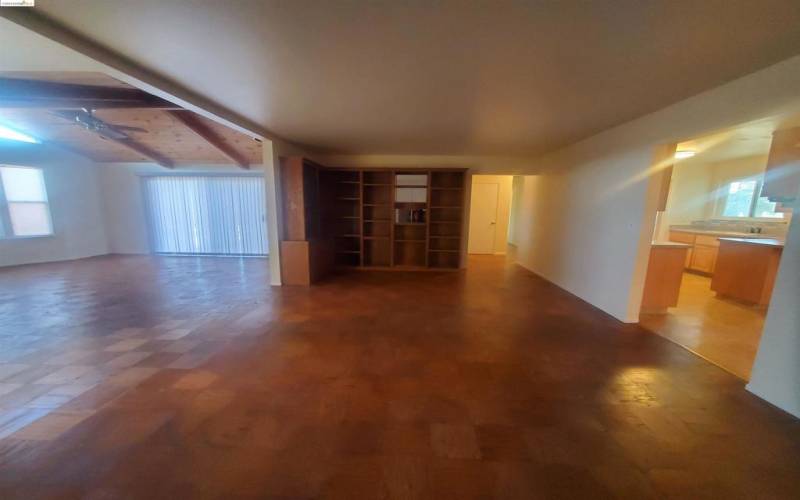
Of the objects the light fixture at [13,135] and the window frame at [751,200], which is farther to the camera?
the light fixture at [13,135]

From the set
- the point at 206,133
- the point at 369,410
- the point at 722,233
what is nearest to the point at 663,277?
the point at 722,233

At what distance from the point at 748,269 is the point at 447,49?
5.54m

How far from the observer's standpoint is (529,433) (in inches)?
64.2

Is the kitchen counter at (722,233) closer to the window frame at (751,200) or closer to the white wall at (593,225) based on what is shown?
the window frame at (751,200)

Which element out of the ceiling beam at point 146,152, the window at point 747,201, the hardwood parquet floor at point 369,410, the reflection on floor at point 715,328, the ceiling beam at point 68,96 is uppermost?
the ceiling beam at point 68,96

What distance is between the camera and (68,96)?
351cm

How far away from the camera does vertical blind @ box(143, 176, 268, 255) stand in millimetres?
7016

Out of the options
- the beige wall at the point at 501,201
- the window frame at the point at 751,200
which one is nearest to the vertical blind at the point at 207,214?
the beige wall at the point at 501,201

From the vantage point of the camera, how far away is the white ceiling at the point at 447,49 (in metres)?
1.46

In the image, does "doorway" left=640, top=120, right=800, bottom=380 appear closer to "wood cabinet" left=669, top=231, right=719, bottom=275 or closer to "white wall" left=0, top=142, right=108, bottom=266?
"wood cabinet" left=669, top=231, right=719, bottom=275

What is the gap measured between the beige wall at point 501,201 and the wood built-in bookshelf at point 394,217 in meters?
1.94

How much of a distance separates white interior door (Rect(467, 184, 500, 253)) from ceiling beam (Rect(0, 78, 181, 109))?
6669 millimetres

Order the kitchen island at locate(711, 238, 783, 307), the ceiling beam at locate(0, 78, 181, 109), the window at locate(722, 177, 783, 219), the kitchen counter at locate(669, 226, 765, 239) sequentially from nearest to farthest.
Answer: the ceiling beam at locate(0, 78, 181, 109)
the kitchen island at locate(711, 238, 783, 307)
the kitchen counter at locate(669, 226, 765, 239)
the window at locate(722, 177, 783, 219)

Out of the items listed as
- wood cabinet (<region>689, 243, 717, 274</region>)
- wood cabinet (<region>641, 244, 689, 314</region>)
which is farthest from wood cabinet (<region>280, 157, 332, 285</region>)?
wood cabinet (<region>689, 243, 717, 274</region>)
